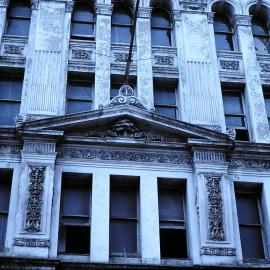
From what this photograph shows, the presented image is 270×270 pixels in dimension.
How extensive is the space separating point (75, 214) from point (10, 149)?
277cm

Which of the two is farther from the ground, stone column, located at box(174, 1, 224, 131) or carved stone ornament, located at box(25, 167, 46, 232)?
stone column, located at box(174, 1, 224, 131)

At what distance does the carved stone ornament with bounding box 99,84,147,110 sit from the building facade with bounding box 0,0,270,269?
37 mm

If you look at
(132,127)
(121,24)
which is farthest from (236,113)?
(121,24)

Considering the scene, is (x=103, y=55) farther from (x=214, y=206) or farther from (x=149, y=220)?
(x=214, y=206)

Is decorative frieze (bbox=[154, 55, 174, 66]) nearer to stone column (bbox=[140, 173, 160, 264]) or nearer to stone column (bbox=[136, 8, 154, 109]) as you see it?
stone column (bbox=[136, 8, 154, 109])

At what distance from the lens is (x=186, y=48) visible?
892 inches

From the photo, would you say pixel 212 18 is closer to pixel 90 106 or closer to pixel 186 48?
pixel 186 48

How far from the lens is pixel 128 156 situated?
1984 centimetres

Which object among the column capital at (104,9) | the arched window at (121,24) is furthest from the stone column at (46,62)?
the arched window at (121,24)

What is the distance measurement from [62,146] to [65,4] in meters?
6.10

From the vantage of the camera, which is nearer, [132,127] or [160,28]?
[132,127]

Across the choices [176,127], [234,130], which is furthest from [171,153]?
[234,130]

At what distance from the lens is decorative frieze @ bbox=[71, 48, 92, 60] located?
22.3 metres

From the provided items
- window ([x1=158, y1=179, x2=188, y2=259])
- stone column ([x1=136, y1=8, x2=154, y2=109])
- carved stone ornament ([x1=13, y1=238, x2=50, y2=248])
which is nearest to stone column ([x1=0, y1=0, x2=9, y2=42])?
stone column ([x1=136, y1=8, x2=154, y2=109])
